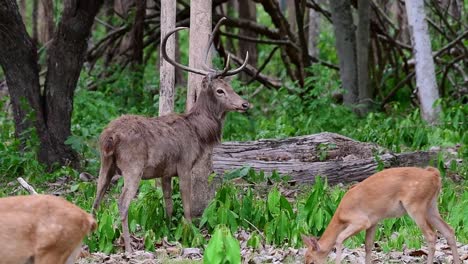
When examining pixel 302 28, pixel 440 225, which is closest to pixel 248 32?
pixel 302 28

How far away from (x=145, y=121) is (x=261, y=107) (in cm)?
1013

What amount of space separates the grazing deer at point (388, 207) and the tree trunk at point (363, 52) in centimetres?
888

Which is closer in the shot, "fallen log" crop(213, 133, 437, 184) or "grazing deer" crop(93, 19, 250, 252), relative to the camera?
"grazing deer" crop(93, 19, 250, 252)

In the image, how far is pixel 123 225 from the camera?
9609 millimetres

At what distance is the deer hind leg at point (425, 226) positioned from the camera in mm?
8512

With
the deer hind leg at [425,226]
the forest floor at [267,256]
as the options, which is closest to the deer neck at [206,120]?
the forest floor at [267,256]

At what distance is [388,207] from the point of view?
343 inches

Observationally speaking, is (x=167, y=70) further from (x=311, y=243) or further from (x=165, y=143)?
(x=311, y=243)

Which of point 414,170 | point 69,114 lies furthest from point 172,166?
point 69,114

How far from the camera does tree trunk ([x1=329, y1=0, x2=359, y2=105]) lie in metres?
18.3

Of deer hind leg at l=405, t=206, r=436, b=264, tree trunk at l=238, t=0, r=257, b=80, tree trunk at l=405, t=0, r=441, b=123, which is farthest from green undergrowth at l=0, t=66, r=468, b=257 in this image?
tree trunk at l=238, t=0, r=257, b=80

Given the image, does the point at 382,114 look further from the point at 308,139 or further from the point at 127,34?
the point at 127,34

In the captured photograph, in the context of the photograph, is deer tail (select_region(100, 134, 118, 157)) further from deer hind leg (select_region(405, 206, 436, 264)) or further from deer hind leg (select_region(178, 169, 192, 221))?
deer hind leg (select_region(405, 206, 436, 264))

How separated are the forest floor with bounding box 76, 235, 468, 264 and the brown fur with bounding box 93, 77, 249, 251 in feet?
1.53
